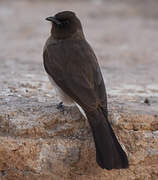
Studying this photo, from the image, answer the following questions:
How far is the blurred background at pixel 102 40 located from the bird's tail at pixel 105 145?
1522mm

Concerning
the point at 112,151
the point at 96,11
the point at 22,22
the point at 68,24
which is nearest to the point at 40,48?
the point at 22,22

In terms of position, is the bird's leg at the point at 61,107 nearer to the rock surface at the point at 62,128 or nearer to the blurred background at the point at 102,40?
the rock surface at the point at 62,128

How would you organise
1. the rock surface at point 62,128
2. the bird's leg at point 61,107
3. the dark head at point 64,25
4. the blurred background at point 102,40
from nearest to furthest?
the rock surface at point 62,128 < the bird's leg at point 61,107 < the dark head at point 64,25 < the blurred background at point 102,40

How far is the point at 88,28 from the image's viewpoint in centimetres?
1325

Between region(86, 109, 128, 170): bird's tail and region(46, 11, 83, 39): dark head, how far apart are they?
51.7 inches

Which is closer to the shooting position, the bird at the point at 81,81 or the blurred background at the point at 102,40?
the bird at the point at 81,81

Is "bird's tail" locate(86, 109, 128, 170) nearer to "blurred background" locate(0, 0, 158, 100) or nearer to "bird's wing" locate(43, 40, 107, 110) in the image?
"bird's wing" locate(43, 40, 107, 110)

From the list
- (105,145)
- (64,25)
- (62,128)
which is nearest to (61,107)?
(62,128)

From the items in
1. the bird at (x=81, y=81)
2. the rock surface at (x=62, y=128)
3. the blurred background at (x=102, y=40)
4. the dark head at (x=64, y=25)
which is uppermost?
the dark head at (x=64, y=25)

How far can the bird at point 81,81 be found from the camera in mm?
4312

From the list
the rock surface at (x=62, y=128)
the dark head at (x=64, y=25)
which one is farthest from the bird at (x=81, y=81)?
the rock surface at (x=62, y=128)

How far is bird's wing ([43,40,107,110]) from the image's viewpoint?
→ 4.62m

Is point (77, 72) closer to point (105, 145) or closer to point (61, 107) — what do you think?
point (61, 107)

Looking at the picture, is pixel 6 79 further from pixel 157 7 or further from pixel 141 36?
pixel 157 7
